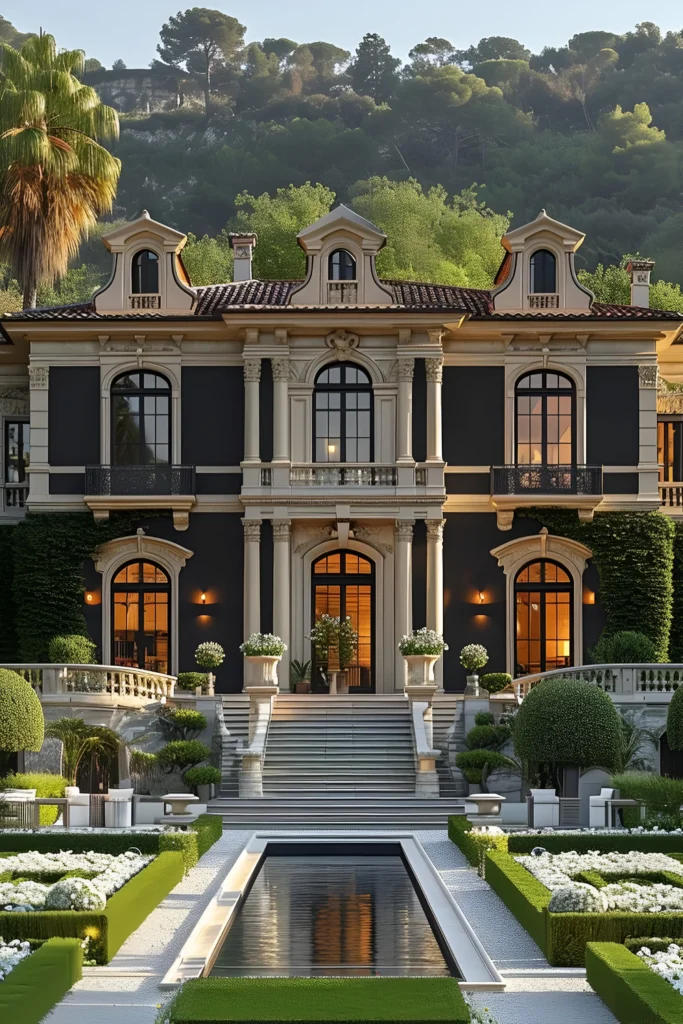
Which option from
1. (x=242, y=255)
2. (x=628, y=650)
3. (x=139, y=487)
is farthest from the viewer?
(x=242, y=255)

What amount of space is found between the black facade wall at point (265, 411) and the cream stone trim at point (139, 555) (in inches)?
120

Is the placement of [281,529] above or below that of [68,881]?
above

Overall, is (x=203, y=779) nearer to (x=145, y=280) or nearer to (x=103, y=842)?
(x=103, y=842)

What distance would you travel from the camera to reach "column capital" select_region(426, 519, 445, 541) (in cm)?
3672

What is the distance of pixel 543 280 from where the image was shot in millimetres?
37969

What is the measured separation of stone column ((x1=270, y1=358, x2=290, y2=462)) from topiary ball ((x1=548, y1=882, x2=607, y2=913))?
2223cm

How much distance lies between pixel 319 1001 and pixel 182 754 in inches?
742

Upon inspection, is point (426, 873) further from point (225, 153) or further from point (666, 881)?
point (225, 153)

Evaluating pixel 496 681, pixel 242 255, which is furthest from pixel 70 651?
pixel 242 255

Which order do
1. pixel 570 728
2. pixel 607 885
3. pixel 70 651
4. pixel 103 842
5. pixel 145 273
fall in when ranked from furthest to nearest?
pixel 145 273 < pixel 70 651 < pixel 570 728 < pixel 103 842 < pixel 607 885

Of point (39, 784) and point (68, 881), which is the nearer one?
point (68, 881)

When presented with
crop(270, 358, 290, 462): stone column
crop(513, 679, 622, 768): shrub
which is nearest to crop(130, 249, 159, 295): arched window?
crop(270, 358, 290, 462): stone column

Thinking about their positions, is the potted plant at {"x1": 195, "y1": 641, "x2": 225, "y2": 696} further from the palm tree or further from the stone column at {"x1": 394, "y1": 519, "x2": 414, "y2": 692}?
the palm tree

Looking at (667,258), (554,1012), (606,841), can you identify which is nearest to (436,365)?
(606,841)
